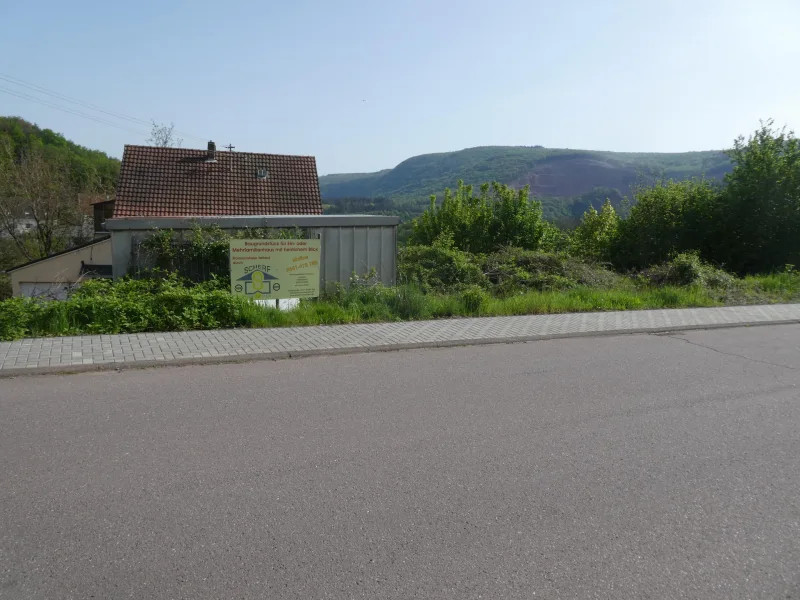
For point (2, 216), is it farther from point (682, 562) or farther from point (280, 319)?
point (682, 562)

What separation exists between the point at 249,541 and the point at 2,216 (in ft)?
120

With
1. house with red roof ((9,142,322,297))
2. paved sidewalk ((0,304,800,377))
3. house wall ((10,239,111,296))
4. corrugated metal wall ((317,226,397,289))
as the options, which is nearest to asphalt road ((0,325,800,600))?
paved sidewalk ((0,304,800,377))

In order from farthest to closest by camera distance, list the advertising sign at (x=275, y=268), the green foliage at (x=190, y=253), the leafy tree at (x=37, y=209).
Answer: the leafy tree at (x=37, y=209) < the green foliage at (x=190, y=253) < the advertising sign at (x=275, y=268)

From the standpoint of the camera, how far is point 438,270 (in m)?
16.2

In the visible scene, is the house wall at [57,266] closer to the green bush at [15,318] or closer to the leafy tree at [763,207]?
the green bush at [15,318]

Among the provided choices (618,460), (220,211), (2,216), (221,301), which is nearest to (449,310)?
(221,301)

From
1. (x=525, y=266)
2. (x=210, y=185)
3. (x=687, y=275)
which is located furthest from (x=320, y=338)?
(x=210, y=185)

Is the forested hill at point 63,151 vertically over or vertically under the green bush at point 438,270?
over

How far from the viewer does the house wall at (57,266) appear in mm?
26828

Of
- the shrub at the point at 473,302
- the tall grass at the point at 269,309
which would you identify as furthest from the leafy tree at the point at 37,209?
the shrub at the point at 473,302

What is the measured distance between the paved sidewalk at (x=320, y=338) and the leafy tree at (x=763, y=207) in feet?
33.4

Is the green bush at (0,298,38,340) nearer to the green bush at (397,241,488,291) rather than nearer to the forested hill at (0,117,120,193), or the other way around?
the green bush at (397,241,488,291)

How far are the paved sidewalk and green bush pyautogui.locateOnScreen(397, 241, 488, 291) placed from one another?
12.1 feet

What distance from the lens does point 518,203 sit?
85.1 ft
